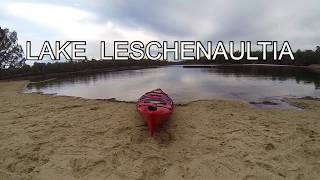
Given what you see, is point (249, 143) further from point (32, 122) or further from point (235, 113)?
point (32, 122)

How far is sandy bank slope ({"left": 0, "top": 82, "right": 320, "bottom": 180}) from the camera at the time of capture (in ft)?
26.7

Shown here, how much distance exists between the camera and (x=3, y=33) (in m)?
42.1

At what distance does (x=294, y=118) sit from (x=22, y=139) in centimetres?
1104

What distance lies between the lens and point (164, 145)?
995 cm

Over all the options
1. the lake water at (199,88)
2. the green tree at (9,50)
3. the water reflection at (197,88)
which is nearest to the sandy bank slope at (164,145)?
the lake water at (199,88)

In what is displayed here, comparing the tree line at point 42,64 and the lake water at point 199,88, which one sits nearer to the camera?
the lake water at point 199,88

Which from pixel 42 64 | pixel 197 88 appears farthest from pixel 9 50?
pixel 197 88

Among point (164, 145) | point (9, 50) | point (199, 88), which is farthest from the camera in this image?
point (9, 50)

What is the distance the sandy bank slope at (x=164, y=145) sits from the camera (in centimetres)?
814

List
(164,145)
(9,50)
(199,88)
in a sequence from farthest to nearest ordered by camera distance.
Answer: (9,50) < (199,88) < (164,145)

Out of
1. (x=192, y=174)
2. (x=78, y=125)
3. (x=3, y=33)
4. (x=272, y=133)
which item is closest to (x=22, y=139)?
(x=78, y=125)

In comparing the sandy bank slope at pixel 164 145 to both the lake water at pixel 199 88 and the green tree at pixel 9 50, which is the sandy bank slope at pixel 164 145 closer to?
the lake water at pixel 199 88

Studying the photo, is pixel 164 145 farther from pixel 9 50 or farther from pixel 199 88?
pixel 9 50

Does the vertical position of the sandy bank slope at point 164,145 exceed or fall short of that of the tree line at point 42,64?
it falls short
